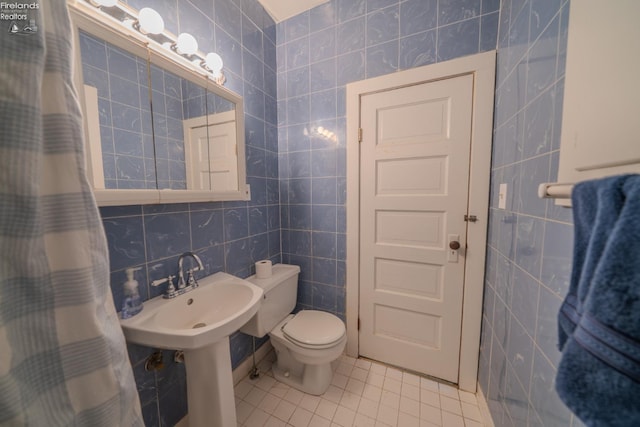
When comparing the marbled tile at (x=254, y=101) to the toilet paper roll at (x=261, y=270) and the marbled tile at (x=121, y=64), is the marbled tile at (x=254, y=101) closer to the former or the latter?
the marbled tile at (x=121, y=64)

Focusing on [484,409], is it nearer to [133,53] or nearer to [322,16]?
[133,53]

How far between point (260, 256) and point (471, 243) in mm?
1391

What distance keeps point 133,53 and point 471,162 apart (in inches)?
67.1

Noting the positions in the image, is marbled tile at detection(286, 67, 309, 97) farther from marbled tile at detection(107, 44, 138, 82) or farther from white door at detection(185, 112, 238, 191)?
marbled tile at detection(107, 44, 138, 82)

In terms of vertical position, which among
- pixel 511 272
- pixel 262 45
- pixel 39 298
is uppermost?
A: pixel 262 45

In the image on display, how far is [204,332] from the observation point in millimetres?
770

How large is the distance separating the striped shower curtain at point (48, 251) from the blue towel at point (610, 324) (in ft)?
3.04

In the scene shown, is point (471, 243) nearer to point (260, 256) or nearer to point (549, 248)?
point (549, 248)

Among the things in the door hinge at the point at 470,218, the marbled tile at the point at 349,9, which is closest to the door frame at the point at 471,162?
the door hinge at the point at 470,218

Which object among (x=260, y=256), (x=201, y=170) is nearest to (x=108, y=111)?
(x=201, y=170)

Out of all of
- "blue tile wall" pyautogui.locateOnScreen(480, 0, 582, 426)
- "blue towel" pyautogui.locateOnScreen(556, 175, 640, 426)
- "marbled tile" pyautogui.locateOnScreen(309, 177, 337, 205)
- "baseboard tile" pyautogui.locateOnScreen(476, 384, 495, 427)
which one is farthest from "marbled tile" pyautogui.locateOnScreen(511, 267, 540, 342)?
"marbled tile" pyautogui.locateOnScreen(309, 177, 337, 205)

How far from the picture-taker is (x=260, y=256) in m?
1.65

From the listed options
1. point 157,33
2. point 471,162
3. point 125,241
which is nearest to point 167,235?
point 125,241

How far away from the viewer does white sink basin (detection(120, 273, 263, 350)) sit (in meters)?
0.76
